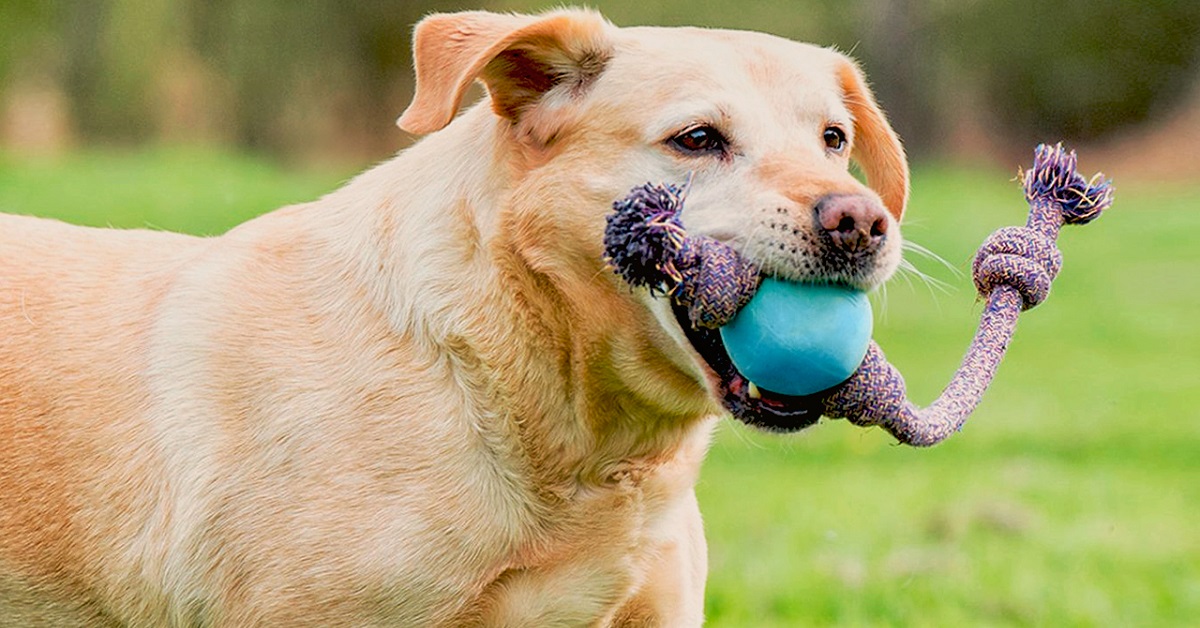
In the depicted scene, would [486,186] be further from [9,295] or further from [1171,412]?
[1171,412]

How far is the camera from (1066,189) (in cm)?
432

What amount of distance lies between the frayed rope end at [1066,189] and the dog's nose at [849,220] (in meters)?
0.77

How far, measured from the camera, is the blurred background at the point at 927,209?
21.7ft

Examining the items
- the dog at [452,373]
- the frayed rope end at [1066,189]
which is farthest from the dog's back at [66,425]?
the frayed rope end at [1066,189]

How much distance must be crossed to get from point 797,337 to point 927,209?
1527 cm

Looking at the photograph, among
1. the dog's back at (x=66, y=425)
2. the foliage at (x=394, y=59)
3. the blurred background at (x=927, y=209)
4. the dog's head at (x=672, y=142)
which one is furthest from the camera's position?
the foliage at (x=394, y=59)

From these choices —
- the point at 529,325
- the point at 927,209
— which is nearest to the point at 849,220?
the point at 529,325

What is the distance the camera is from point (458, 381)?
4.01 meters

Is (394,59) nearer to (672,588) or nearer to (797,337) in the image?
(672,588)

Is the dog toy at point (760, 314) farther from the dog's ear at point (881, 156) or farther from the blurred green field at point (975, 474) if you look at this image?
the dog's ear at point (881, 156)

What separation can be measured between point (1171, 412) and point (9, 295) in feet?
26.3

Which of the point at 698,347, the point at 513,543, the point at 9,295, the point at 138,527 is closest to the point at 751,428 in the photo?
the point at 698,347

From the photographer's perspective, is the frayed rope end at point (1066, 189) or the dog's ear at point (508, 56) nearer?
the dog's ear at point (508, 56)

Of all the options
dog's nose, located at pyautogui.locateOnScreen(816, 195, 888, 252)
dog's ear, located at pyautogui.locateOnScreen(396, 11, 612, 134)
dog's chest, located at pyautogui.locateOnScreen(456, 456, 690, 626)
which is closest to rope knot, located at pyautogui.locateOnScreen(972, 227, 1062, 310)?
dog's nose, located at pyautogui.locateOnScreen(816, 195, 888, 252)
